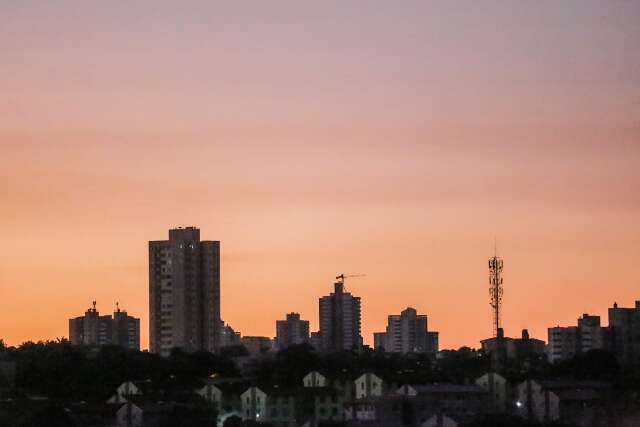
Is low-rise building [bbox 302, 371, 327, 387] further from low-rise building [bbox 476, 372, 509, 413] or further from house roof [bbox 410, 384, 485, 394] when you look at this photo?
low-rise building [bbox 476, 372, 509, 413]

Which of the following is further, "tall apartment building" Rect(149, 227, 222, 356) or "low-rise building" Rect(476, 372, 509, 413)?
"tall apartment building" Rect(149, 227, 222, 356)

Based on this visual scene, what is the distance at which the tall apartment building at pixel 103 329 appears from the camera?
17675 centimetres

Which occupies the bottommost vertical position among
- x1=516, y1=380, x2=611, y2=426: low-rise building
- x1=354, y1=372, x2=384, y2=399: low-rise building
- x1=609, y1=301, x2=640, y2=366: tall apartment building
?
x1=516, y1=380, x2=611, y2=426: low-rise building

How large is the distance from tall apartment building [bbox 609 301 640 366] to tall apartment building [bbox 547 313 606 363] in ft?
13.5

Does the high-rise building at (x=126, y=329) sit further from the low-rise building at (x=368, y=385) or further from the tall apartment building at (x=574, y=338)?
the low-rise building at (x=368, y=385)

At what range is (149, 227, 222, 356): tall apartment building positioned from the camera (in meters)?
144

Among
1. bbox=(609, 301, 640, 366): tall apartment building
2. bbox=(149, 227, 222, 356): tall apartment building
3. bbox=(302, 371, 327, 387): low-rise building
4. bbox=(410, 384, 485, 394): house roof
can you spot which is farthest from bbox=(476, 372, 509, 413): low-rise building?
bbox=(149, 227, 222, 356): tall apartment building

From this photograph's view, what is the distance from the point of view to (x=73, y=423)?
78.2m

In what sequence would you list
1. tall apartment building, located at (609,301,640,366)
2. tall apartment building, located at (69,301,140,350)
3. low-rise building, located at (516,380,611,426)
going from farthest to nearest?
tall apartment building, located at (69,301,140,350) < tall apartment building, located at (609,301,640,366) < low-rise building, located at (516,380,611,426)

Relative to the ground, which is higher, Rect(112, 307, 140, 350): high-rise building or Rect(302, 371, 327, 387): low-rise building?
Rect(112, 307, 140, 350): high-rise building

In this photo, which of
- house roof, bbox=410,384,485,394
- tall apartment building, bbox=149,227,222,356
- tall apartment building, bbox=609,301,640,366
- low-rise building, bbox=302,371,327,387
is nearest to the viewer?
house roof, bbox=410,384,485,394

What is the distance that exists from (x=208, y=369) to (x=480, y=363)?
2380cm

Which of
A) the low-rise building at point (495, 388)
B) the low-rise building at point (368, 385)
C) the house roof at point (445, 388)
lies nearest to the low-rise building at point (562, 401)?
the low-rise building at point (495, 388)

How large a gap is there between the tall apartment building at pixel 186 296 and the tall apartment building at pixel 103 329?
24.6 meters
